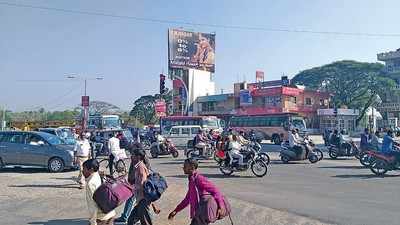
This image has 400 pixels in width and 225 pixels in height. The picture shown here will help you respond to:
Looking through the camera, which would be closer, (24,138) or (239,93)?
(24,138)

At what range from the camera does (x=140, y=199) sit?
274 inches

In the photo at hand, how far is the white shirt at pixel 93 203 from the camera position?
5.75 m

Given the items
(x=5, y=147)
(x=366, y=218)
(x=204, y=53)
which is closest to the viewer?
(x=366, y=218)

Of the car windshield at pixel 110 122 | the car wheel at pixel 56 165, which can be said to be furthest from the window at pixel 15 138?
the car windshield at pixel 110 122

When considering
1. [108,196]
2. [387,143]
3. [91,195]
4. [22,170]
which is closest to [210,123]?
[22,170]

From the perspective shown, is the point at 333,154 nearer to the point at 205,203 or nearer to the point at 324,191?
the point at 324,191

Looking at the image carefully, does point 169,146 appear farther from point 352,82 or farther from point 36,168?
point 352,82

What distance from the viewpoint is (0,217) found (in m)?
8.98

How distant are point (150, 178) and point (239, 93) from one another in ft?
202

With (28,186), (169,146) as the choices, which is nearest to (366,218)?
(28,186)

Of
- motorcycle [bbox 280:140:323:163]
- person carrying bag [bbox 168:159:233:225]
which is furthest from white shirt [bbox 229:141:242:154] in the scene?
person carrying bag [bbox 168:159:233:225]

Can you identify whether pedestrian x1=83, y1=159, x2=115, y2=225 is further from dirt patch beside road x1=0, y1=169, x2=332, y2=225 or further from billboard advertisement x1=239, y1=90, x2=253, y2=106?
billboard advertisement x1=239, y1=90, x2=253, y2=106

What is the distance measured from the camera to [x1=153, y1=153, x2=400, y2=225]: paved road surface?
9016 mm

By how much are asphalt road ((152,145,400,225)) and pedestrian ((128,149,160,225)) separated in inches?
138
